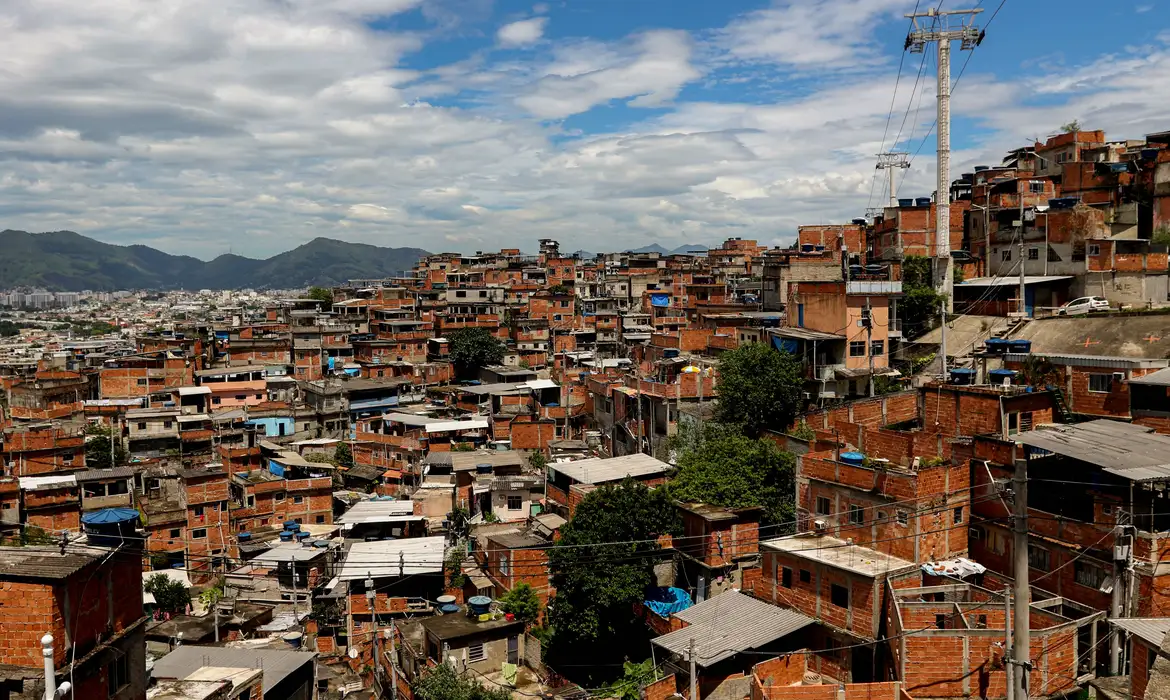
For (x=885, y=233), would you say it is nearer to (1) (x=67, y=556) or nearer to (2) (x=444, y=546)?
(2) (x=444, y=546)

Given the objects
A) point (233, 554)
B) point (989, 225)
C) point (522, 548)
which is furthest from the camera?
point (989, 225)

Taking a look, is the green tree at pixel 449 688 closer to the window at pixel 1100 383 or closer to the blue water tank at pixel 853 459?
the blue water tank at pixel 853 459

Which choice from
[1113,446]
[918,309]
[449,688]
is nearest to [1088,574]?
[1113,446]

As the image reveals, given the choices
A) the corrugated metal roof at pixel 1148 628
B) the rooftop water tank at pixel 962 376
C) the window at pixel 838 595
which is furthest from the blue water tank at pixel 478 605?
the rooftop water tank at pixel 962 376

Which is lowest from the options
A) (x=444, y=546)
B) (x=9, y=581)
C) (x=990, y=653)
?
(x=444, y=546)

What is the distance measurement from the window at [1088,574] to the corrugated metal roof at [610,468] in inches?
544

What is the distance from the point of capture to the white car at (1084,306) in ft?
102

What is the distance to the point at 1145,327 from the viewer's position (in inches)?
1068

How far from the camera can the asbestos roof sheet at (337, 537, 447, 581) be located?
2648cm

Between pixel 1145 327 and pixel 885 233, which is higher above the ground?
pixel 885 233

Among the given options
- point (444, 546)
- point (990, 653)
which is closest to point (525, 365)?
point (444, 546)

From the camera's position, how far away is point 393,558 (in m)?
27.5

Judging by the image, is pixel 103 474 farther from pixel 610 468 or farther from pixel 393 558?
pixel 610 468

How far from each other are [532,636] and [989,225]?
2836 centimetres
